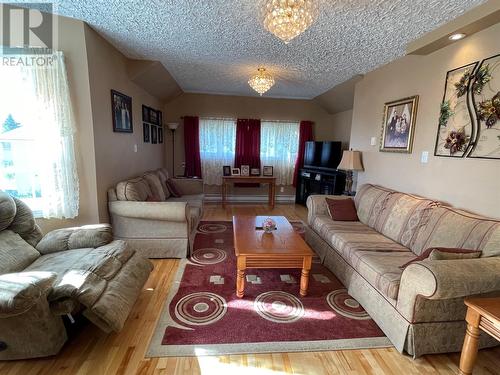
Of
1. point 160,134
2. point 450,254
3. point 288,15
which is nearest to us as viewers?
point 450,254

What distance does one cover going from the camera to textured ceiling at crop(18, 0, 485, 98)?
2014mm

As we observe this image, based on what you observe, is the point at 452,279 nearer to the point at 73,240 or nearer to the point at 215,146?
the point at 73,240

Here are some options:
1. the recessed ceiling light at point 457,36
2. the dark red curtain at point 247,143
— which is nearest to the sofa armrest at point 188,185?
the dark red curtain at point 247,143

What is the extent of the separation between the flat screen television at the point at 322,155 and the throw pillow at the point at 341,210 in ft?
6.33

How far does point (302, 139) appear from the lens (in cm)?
580

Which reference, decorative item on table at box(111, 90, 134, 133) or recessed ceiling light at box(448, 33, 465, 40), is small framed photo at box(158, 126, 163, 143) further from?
recessed ceiling light at box(448, 33, 465, 40)

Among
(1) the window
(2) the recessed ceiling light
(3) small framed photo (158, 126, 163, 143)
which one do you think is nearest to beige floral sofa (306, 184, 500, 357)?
(2) the recessed ceiling light

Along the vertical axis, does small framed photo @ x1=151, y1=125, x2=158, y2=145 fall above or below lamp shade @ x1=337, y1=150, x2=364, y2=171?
above

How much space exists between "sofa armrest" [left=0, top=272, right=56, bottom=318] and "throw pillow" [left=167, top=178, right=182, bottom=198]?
296 centimetres

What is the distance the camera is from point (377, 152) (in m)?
3.46

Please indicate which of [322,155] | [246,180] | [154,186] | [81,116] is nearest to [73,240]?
[81,116]

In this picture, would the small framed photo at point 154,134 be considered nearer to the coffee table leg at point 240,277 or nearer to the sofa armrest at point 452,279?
the coffee table leg at point 240,277

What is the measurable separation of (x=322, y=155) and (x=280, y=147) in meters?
1.04

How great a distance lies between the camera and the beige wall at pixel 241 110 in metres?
5.50
